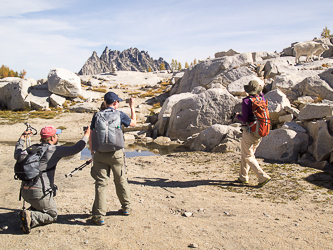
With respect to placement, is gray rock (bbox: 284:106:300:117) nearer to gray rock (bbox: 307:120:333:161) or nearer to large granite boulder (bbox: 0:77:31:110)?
gray rock (bbox: 307:120:333:161)

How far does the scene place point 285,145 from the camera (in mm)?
9617

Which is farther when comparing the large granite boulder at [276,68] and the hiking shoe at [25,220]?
the large granite boulder at [276,68]

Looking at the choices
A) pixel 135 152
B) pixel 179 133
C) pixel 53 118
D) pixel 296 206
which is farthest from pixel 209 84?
pixel 296 206

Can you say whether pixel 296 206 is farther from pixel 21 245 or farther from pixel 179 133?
pixel 179 133

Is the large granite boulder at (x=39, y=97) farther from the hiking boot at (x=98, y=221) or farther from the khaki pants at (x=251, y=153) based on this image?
the hiking boot at (x=98, y=221)

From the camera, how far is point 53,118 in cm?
2430

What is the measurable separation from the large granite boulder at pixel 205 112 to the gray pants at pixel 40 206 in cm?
1209

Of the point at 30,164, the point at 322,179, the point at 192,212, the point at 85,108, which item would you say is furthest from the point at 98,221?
the point at 85,108

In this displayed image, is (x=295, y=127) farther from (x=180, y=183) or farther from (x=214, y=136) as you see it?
(x=180, y=183)

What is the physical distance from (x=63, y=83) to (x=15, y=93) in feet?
17.2

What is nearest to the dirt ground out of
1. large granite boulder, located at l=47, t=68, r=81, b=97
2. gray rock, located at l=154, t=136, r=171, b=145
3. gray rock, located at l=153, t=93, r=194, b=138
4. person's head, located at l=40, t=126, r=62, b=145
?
person's head, located at l=40, t=126, r=62, b=145

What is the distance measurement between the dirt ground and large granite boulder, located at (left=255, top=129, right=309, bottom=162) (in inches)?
27.6

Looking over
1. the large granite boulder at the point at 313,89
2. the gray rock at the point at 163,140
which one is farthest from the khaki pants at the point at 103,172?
the large granite boulder at the point at 313,89

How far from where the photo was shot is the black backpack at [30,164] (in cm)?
440
